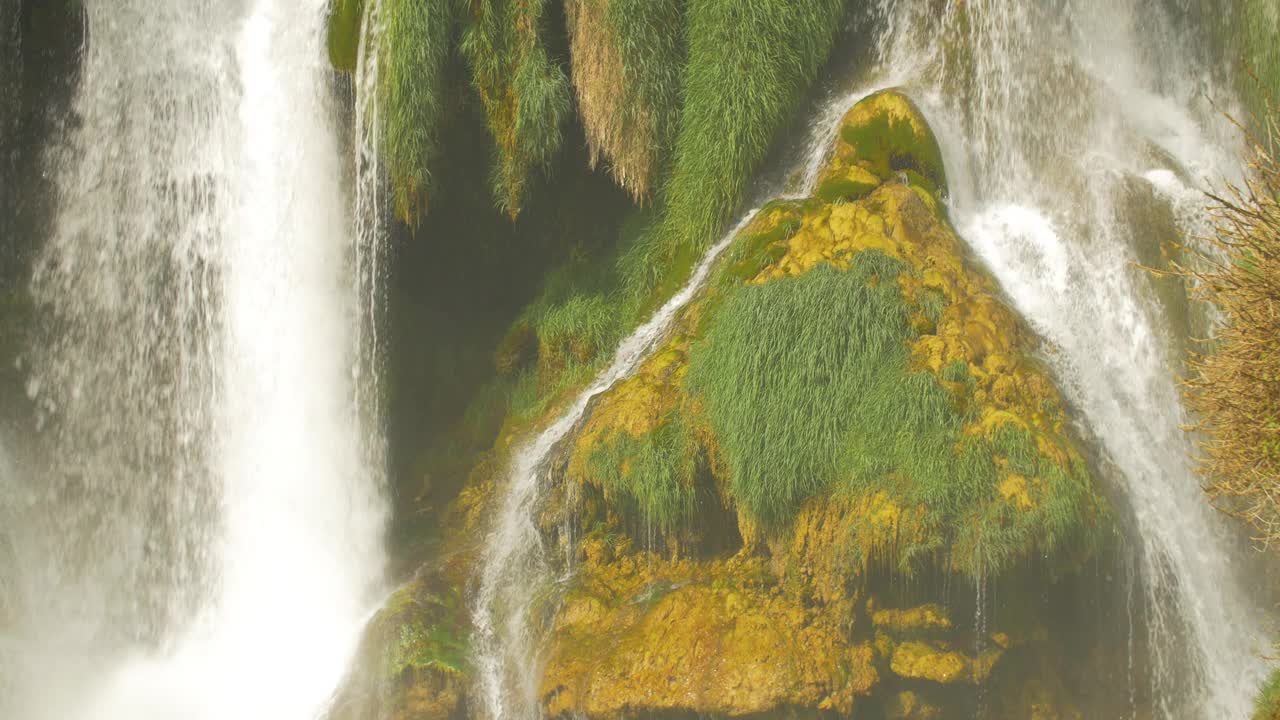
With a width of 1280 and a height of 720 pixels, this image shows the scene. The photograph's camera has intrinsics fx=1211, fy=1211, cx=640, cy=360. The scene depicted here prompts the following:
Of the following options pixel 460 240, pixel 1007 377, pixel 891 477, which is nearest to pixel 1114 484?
pixel 1007 377

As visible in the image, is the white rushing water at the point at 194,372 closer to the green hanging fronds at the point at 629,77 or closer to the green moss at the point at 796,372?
the green hanging fronds at the point at 629,77

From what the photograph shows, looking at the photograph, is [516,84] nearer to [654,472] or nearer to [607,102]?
[607,102]

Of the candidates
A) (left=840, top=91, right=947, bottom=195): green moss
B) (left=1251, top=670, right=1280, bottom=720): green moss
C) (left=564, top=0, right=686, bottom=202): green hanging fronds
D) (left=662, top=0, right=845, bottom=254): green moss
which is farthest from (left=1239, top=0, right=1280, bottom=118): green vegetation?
(left=1251, top=670, right=1280, bottom=720): green moss

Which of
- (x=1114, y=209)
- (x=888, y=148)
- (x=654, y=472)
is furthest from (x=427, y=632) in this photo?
(x=1114, y=209)

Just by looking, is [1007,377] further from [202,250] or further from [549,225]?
[202,250]

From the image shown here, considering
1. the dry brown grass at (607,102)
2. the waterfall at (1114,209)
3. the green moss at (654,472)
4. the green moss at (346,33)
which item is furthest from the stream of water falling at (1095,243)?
the green moss at (346,33)

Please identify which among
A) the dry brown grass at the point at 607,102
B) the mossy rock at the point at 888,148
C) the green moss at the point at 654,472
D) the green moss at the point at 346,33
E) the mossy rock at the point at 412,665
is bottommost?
the mossy rock at the point at 412,665
